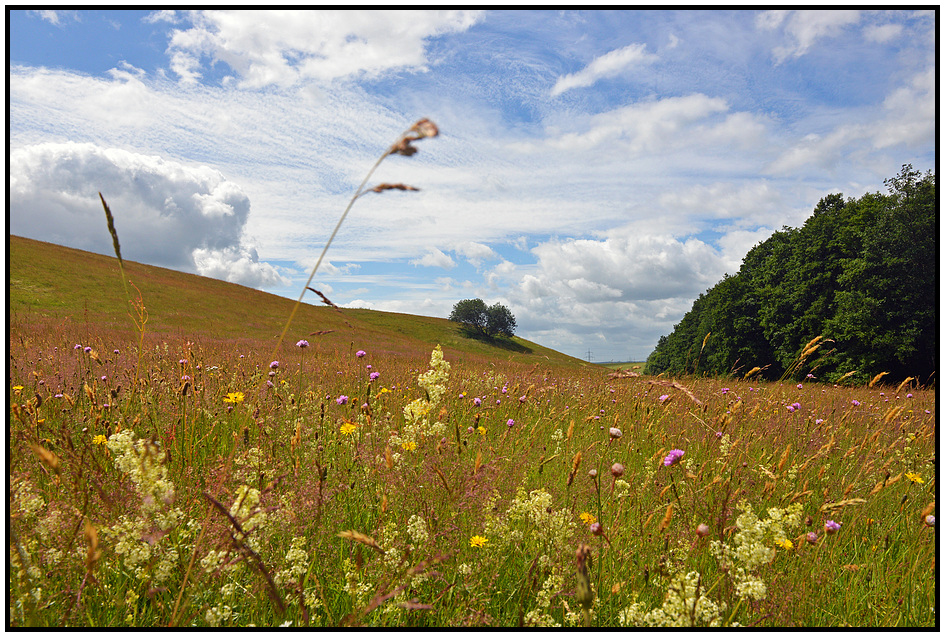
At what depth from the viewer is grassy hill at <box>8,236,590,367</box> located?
88.9 feet

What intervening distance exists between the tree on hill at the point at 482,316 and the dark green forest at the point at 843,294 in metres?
49.2

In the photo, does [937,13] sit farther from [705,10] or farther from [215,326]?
[215,326]

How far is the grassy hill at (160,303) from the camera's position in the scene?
27.1 metres

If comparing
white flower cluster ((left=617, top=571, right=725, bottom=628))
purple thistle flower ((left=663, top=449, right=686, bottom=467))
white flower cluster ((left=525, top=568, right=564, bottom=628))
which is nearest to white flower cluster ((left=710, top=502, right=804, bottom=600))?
white flower cluster ((left=617, top=571, right=725, bottom=628))

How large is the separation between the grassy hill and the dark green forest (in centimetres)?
1333

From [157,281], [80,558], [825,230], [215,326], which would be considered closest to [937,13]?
[80,558]

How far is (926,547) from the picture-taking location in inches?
105

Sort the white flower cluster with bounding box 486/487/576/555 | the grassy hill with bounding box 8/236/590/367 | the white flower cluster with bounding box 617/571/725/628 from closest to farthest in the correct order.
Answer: the white flower cluster with bounding box 617/571/725/628 → the white flower cluster with bounding box 486/487/576/555 → the grassy hill with bounding box 8/236/590/367

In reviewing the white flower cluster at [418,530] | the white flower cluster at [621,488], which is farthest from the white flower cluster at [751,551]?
the white flower cluster at [418,530]

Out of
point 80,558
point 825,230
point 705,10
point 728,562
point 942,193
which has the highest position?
point 825,230

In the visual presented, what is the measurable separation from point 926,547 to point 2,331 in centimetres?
492

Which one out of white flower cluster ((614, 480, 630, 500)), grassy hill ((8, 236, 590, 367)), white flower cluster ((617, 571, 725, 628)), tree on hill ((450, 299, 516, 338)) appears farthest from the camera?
tree on hill ((450, 299, 516, 338))

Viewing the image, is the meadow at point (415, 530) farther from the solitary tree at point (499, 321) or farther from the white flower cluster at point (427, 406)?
the solitary tree at point (499, 321)

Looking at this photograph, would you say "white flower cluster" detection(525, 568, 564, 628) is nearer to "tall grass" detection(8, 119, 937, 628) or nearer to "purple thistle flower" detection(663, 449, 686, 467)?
"tall grass" detection(8, 119, 937, 628)
